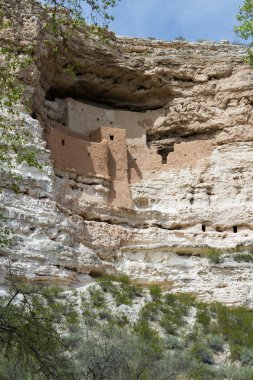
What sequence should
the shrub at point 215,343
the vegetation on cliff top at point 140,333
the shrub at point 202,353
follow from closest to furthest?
the vegetation on cliff top at point 140,333 → the shrub at point 202,353 → the shrub at point 215,343

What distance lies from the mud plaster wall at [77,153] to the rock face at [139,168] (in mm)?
26

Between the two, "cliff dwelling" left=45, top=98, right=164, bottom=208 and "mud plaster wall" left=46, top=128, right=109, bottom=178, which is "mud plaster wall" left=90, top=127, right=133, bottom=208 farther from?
"mud plaster wall" left=46, top=128, right=109, bottom=178

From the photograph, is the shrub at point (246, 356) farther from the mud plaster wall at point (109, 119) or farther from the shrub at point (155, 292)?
the mud plaster wall at point (109, 119)

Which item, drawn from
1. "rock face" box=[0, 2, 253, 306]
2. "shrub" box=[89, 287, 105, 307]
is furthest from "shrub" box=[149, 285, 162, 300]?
"shrub" box=[89, 287, 105, 307]

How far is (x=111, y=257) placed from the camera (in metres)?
16.6

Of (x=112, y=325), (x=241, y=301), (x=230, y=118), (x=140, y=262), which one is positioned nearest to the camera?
(x=112, y=325)

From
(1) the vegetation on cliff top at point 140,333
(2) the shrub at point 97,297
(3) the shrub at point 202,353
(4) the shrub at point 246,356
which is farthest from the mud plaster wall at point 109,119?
(4) the shrub at point 246,356

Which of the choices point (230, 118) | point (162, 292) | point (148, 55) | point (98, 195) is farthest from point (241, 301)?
point (148, 55)

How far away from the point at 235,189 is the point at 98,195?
324cm

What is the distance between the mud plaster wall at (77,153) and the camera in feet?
56.7

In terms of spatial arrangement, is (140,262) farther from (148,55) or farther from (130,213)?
(148,55)

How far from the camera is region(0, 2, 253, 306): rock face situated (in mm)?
15742

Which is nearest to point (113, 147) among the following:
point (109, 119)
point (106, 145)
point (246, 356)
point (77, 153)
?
point (106, 145)

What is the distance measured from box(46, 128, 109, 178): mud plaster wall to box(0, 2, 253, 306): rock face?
3 cm
